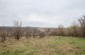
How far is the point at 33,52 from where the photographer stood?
1148 centimetres

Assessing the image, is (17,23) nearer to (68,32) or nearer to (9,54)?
(68,32)

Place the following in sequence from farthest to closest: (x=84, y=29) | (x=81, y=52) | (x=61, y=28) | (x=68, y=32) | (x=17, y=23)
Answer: (x=61, y=28)
(x=68, y=32)
(x=84, y=29)
(x=17, y=23)
(x=81, y=52)

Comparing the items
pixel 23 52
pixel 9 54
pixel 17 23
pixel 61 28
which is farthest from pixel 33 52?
pixel 61 28

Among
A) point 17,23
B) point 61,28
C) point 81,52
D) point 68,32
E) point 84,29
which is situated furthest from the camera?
point 61,28

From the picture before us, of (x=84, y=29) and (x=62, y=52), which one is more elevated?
(x=84, y=29)

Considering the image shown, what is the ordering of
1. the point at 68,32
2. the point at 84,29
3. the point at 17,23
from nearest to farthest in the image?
the point at 17,23, the point at 84,29, the point at 68,32

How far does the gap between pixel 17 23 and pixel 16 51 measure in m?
11.7

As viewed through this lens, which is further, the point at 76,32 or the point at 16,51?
the point at 76,32

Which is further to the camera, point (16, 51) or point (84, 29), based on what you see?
point (84, 29)

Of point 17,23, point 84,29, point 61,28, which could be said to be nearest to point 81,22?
point 84,29

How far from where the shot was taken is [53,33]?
2997cm

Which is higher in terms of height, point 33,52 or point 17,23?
point 17,23

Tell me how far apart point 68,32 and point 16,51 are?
55.9 feet

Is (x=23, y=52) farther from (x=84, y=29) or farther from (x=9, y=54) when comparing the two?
(x=84, y=29)
